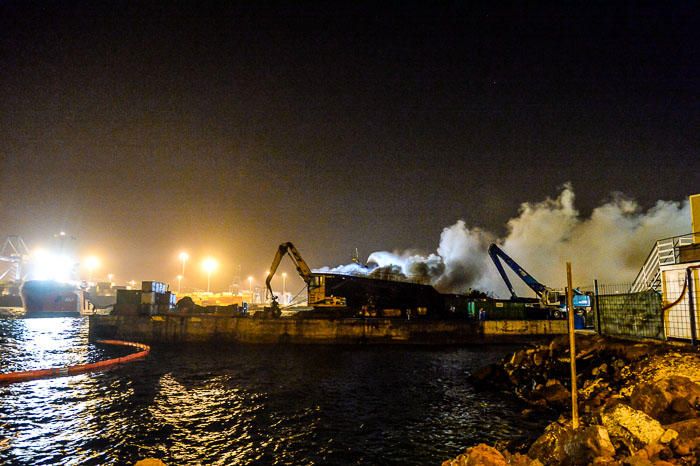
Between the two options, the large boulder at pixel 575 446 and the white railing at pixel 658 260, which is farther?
the white railing at pixel 658 260

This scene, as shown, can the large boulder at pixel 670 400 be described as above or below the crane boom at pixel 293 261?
below

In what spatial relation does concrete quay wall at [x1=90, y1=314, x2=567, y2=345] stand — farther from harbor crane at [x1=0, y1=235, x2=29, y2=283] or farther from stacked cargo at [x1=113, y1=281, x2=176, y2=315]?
harbor crane at [x1=0, y1=235, x2=29, y2=283]

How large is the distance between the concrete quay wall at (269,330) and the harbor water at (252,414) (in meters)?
11.0

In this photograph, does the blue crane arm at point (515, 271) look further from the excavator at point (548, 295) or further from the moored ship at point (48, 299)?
the moored ship at point (48, 299)

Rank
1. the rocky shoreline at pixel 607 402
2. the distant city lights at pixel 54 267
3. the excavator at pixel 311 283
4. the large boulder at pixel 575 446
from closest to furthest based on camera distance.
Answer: the large boulder at pixel 575 446 < the rocky shoreline at pixel 607 402 < the excavator at pixel 311 283 < the distant city lights at pixel 54 267

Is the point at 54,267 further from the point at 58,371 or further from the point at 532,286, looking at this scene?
the point at 532,286

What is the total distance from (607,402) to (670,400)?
1.86 meters

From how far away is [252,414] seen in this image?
14.7 meters

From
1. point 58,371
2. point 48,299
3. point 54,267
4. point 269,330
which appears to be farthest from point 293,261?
point 54,267

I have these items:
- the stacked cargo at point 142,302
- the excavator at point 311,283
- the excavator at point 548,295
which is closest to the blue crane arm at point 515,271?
the excavator at point 548,295

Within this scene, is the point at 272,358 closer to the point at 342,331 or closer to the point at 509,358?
the point at 342,331

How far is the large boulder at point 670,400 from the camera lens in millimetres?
8844

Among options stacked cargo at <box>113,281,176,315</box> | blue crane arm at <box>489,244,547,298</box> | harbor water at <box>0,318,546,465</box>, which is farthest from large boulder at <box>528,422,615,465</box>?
blue crane arm at <box>489,244,547,298</box>

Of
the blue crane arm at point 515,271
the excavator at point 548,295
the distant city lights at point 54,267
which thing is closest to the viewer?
the excavator at point 548,295
